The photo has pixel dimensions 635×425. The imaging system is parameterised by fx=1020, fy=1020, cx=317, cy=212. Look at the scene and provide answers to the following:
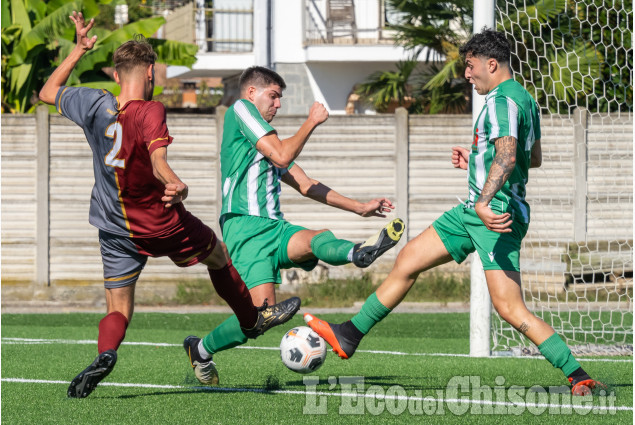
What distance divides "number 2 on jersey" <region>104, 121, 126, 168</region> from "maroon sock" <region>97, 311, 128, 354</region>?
941mm

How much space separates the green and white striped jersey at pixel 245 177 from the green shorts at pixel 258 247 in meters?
0.07

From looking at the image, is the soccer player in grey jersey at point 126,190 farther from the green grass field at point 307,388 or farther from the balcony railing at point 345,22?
the balcony railing at point 345,22

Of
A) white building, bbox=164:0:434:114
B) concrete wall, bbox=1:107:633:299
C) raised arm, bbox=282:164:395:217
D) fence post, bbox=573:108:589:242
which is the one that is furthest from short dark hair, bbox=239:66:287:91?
white building, bbox=164:0:434:114

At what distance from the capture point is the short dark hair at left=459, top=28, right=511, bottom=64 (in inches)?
254

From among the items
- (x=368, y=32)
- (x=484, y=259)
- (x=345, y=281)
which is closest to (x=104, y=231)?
(x=484, y=259)

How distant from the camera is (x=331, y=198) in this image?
7051 millimetres

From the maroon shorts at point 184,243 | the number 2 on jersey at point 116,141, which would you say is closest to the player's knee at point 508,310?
the maroon shorts at point 184,243

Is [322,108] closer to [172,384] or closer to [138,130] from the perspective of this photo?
[138,130]

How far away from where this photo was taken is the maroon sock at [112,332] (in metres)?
6.00

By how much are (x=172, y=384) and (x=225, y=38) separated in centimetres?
2103

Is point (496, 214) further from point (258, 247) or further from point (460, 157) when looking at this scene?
point (258, 247)

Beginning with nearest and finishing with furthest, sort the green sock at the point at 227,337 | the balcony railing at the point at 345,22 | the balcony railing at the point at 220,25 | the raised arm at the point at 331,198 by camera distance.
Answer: the green sock at the point at 227,337 → the raised arm at the point at 331,198 → the balcony railing at the point at 345,22 → the balcony railing at the point at 220,25

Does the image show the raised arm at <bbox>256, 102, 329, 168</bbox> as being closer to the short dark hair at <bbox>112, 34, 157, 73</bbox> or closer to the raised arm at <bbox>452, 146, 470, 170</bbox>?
the short dark hair at <bbox>112, 34, 157, 73</bbox>

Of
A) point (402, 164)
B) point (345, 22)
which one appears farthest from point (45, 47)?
point (345, 22)
